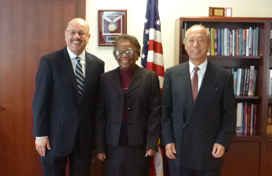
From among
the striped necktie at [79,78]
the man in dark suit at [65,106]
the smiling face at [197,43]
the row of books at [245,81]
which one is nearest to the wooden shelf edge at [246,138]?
the row of books at [245,81]

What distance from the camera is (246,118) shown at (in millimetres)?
2801

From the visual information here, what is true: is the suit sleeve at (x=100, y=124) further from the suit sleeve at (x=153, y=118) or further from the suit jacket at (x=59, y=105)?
the suit sleeve at (x=153, y=118)

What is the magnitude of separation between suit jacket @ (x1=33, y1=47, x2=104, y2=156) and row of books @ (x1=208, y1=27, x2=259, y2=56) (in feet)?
4.56

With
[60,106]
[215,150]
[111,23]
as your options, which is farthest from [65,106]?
[111,23]

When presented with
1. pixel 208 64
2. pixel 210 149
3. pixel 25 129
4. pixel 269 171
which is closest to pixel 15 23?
pixel 25 129

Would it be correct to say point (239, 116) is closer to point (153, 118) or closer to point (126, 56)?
point (153, 118)

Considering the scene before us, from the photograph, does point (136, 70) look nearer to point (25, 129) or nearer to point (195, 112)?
point (195, 112)

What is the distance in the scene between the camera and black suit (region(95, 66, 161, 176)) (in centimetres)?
193

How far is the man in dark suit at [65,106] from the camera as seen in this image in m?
1.88

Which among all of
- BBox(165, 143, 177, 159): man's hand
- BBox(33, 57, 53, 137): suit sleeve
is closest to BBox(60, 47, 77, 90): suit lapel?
BBox(33, 57, 53, 137): suit sleeve

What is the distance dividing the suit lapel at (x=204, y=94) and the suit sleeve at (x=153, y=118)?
252 mm

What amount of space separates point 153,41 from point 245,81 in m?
0.99

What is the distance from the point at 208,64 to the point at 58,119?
3.51ft

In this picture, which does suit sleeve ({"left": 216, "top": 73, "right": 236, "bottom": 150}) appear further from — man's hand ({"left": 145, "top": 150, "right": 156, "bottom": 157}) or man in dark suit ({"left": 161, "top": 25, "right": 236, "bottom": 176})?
man's hand ({"left": 145, "top": 150, "right": 156, "bottom": 157})
